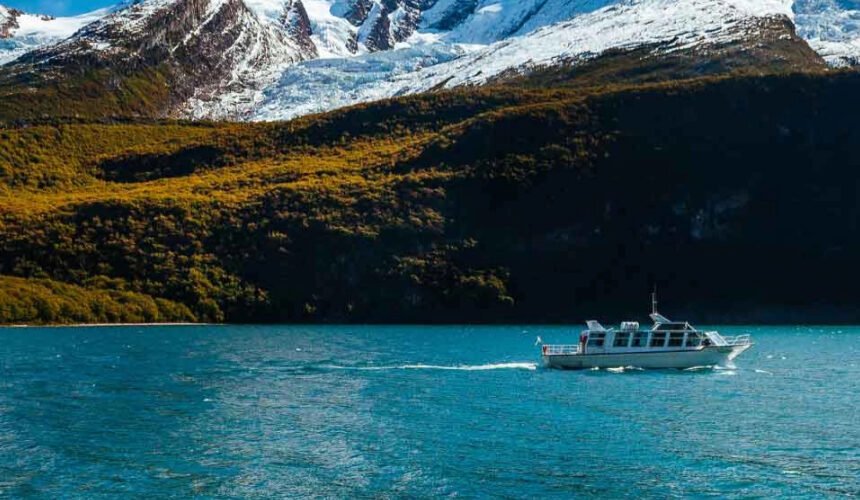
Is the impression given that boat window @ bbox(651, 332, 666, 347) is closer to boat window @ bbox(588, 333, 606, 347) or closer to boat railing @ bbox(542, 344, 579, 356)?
boat window @ bbox(588, 333, 606, 347)

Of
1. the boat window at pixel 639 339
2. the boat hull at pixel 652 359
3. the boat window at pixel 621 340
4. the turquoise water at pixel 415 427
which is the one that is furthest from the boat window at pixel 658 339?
the turquoise water at pixel 415 427

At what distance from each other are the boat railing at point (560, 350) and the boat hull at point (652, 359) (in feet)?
1.06

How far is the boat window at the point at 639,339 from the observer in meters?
98.6

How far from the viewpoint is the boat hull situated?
97750mm

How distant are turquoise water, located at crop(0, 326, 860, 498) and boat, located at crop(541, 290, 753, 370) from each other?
2.35m

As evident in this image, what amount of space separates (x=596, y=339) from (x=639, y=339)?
397cm

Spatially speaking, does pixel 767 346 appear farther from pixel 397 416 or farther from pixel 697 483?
pixel 697 483

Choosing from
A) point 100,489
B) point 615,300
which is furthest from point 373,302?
Result: point 100,489

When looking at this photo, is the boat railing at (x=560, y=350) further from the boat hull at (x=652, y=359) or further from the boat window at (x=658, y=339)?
the boat window at (x=658, y=339)

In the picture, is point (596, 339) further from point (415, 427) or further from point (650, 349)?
point (415, 427)

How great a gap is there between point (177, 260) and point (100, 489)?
146 metres

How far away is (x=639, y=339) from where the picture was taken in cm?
9875

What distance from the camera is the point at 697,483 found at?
5016 cm

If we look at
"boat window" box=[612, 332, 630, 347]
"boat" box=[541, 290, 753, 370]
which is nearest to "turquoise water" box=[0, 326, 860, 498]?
"boat" box=[541, 290, 753, 370]
